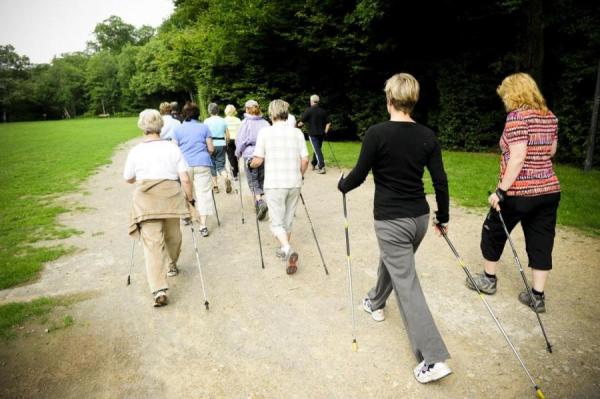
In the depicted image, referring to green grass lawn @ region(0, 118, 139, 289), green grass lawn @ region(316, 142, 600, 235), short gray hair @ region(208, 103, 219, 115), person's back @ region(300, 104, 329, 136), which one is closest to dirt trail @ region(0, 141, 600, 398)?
green grass lawn @ region(0, 118, 139, 289)

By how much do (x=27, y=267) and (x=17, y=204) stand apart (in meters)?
5.23

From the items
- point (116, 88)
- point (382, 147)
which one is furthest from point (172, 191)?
point (116, 88)

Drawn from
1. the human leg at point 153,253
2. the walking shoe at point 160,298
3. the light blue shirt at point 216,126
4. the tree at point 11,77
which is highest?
the tree at point 11,77

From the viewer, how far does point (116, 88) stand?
292 feet

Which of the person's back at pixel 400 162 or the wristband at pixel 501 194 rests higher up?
the person's back at pixel 400 162

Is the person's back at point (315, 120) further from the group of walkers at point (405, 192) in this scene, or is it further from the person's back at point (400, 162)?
the person's back at point (400, 162)

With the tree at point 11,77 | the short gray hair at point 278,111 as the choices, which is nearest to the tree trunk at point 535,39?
the short gray hair at point 278,111

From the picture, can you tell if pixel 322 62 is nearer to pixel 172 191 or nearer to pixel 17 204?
pixel 17 204

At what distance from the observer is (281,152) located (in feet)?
16.6

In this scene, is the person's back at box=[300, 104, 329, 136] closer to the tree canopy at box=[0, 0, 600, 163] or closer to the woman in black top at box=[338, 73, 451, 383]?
the tree canopy at box=[0, 0, 600, 163]

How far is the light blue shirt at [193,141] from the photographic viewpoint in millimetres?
6875

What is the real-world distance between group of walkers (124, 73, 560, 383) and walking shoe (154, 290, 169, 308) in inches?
0.5

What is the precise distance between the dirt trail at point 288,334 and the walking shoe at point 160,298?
2.8 inches

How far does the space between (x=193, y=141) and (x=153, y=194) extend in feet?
8.73
